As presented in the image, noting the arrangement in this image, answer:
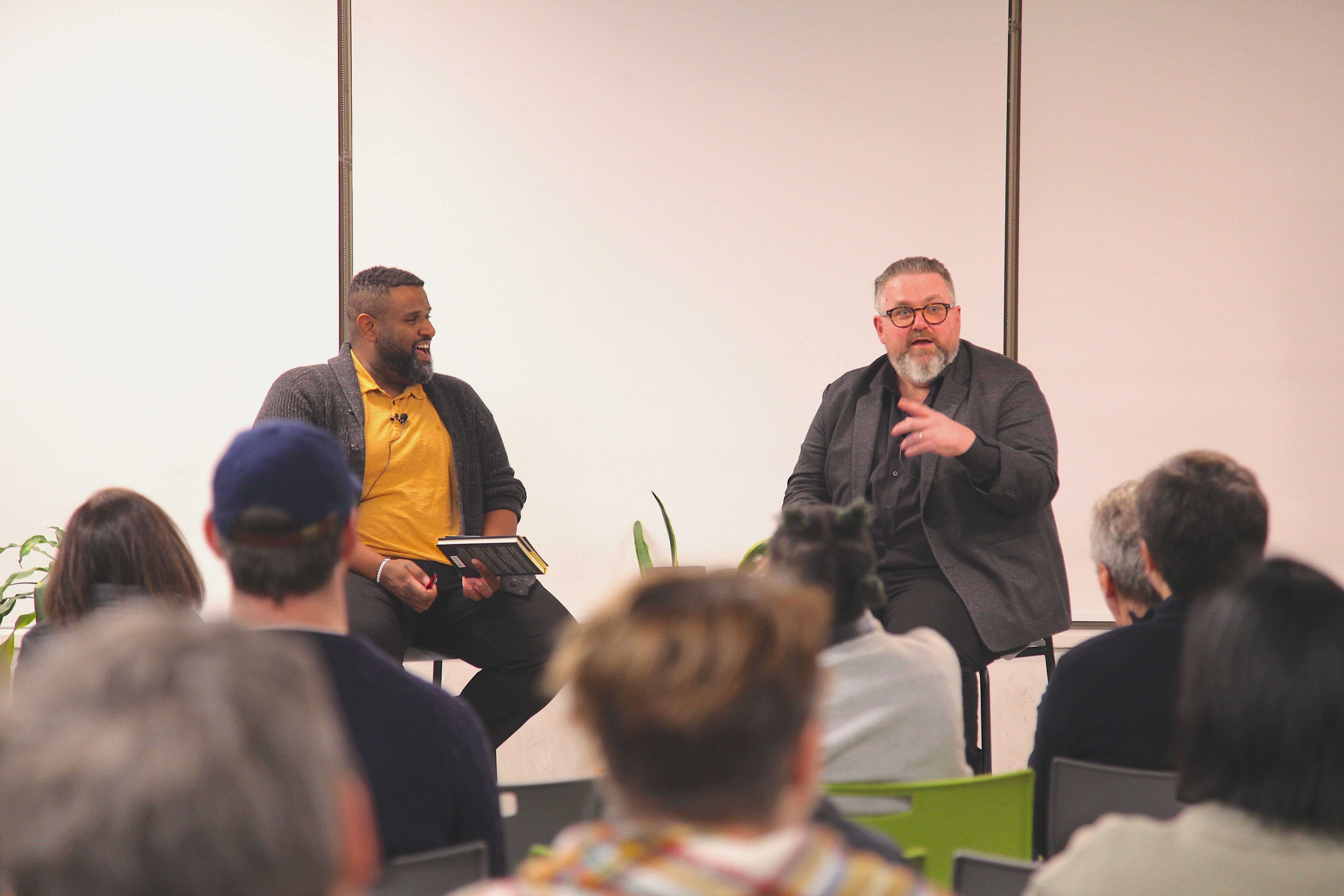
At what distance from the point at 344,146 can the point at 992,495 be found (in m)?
2.42

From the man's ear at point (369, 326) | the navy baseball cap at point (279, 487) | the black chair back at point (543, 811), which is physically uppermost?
the man's ear at point (369, 326)

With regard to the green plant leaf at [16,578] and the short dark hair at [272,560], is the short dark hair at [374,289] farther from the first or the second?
the short dark hair at [272,560]

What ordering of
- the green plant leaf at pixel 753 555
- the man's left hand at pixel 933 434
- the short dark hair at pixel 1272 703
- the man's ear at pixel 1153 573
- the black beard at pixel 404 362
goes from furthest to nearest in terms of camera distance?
the green plant leaf at pixel 753 555 < the black beard at pixel 404 362 < the man's left hand at pixel 933 434 < the man's ear at pixel 1153 573 < the short dark hair at pixel 1272 703

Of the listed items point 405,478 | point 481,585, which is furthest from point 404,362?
point 481,585

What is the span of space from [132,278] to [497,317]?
1220mm

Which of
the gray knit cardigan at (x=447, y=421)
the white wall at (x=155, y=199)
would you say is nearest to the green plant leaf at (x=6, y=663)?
the white wall at (x=155, y=199)

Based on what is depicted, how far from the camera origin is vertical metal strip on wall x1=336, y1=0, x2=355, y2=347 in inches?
150

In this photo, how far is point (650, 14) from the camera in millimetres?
3910

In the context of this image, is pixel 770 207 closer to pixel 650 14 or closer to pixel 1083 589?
pixel 650 14

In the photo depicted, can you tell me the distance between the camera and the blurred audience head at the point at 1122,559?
79.7 inches

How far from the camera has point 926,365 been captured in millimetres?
2986

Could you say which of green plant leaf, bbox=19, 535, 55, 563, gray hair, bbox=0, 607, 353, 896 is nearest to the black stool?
gray hair, bbox=0, 607, 353, 896

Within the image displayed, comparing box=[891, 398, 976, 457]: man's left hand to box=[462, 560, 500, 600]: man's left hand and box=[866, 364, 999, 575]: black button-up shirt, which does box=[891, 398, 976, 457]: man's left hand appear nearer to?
box=[866, 364, 999, 575]: black button-up shirt

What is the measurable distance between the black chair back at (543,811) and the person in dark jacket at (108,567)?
75 cm
